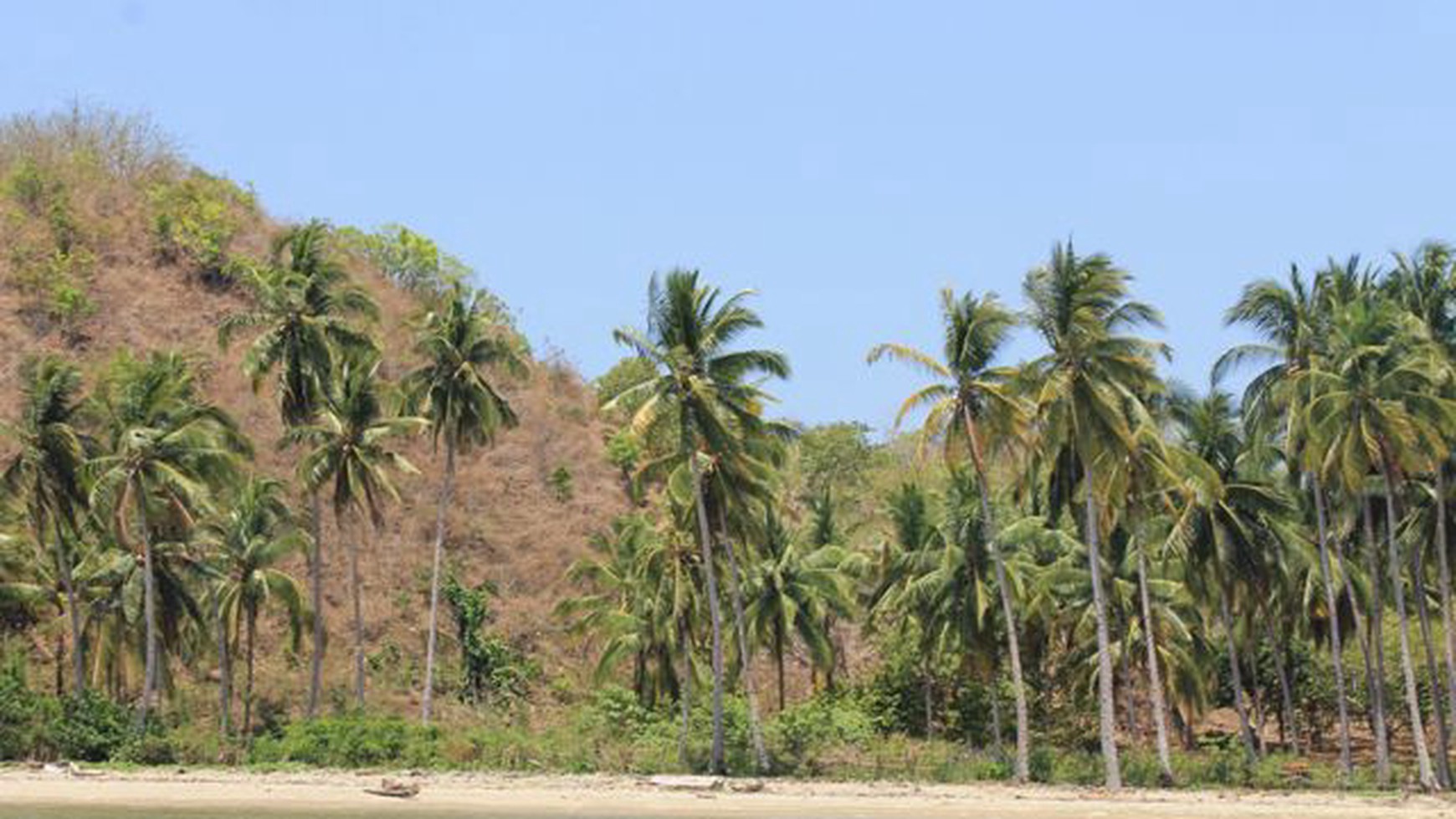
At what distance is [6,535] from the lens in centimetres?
5322

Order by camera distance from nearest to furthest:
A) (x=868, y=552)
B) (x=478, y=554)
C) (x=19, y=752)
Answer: (x=19, y=752), (x=868, y=552), (x=478, y=554)

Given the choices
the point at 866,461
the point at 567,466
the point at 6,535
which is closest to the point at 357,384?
the point at 6,535

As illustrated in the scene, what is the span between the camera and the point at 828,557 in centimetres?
5975

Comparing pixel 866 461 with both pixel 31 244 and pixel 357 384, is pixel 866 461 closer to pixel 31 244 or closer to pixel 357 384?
pixel 31 244

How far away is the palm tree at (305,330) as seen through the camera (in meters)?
54.2

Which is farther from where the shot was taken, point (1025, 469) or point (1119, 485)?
point (1025, 469)

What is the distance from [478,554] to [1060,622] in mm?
32637

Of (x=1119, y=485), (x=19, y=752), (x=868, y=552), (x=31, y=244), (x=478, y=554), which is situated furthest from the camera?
(x=31, y=244)

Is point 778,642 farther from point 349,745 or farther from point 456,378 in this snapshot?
point 349,745

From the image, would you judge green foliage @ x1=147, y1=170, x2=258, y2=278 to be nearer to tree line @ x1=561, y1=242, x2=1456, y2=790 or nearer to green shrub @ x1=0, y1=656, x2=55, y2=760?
tree line @ x1=561, y1=242, x2=1456, y2=790

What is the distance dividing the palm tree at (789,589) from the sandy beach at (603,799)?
1350 centimetres

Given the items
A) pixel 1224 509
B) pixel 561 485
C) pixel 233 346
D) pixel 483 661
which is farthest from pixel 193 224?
pixel 1224 509

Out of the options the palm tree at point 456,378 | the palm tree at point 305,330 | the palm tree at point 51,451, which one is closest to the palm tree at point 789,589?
the palm tree at point 456,378

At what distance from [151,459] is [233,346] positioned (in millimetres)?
41071
